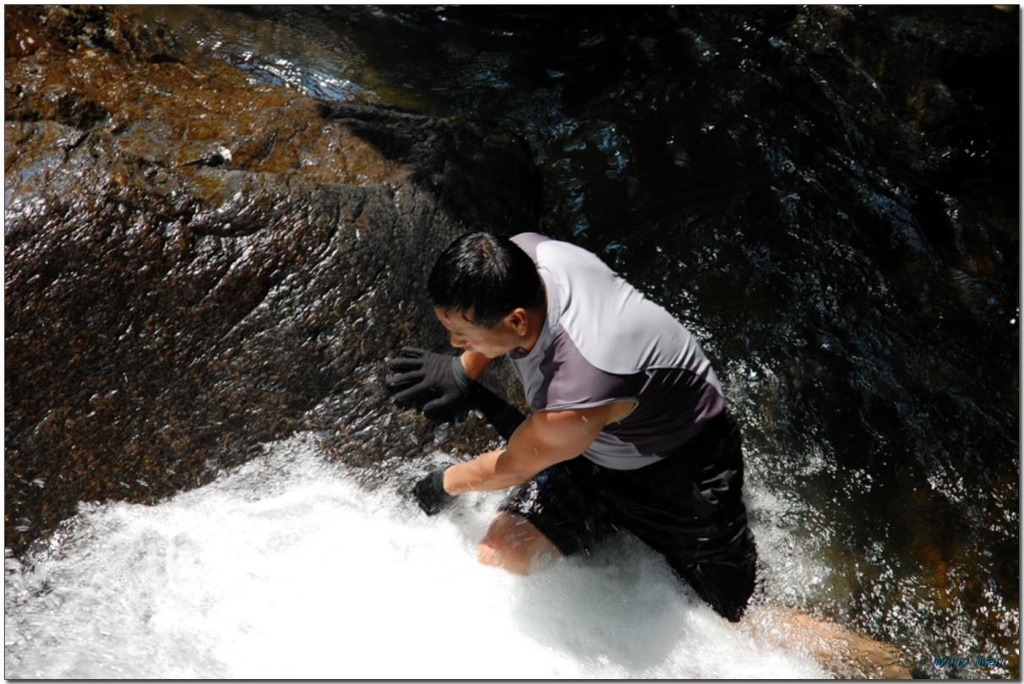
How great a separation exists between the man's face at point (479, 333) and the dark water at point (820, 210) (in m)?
1.85

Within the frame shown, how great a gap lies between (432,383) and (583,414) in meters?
1.12

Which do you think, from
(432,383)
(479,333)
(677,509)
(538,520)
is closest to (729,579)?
(677,509)

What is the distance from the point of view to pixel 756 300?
4281 mm

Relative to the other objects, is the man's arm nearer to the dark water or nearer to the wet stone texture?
the wet stone texture

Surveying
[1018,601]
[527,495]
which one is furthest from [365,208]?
[1018,601]

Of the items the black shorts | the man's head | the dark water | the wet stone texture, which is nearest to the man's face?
the man's head

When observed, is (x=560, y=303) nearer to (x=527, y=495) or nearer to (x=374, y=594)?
(x=527, y=495)

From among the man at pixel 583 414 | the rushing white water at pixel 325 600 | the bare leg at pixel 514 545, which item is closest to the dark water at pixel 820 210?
the rushing white water at pixel 325 600

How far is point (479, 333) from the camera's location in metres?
2.33

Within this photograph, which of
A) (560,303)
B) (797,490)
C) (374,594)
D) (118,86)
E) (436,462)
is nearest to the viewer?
(560,303)

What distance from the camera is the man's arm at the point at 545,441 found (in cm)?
234

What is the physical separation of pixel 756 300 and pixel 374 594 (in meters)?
2.52

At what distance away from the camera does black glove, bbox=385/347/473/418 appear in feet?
10.8

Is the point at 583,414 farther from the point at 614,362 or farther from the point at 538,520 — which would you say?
the point at 538,520
